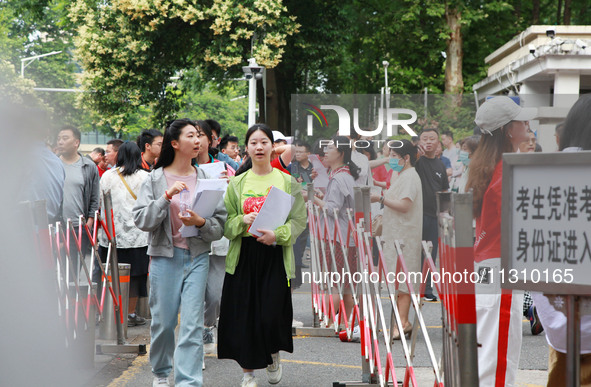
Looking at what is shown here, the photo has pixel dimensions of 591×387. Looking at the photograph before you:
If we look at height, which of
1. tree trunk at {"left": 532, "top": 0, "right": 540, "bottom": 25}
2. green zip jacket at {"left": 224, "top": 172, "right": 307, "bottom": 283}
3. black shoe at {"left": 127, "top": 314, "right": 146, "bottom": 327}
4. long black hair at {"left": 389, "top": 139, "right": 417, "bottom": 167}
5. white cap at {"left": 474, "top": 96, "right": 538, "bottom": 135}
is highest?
tree trunk at {"left": 532, "top": 0, "right": 540, "bottom": 25}

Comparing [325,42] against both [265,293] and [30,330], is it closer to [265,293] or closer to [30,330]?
[265,293]

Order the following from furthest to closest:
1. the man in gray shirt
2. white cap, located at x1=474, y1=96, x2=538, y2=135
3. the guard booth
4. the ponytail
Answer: the man in gray shirt
the ponytail
white cap, located at x1=474, y1=96, x2=538, y2=135
the guard booth

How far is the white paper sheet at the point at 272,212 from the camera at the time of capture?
550 cm

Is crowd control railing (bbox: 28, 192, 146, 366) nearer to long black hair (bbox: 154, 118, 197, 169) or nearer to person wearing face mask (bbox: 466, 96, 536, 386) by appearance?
long black hair (bbox: 154, 118, 197, 169)

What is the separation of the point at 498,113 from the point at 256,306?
7.61 feet

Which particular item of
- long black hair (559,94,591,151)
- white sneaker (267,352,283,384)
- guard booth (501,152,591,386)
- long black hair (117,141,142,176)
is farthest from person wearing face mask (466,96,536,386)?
long black hair (117,141,142,176)

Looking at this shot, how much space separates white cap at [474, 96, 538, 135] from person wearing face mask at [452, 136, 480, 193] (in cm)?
10

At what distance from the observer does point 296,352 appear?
7.09 meters

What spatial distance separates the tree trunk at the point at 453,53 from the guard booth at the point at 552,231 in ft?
75.0

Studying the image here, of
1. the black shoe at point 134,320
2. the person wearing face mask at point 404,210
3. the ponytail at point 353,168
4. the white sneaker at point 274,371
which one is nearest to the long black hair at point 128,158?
the black shoe at point 134,320

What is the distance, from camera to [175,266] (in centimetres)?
543

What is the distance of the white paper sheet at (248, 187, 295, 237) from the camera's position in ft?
18.0

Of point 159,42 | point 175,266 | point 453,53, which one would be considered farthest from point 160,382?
point 453,53

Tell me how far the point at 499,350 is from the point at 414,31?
23693 millimetres
